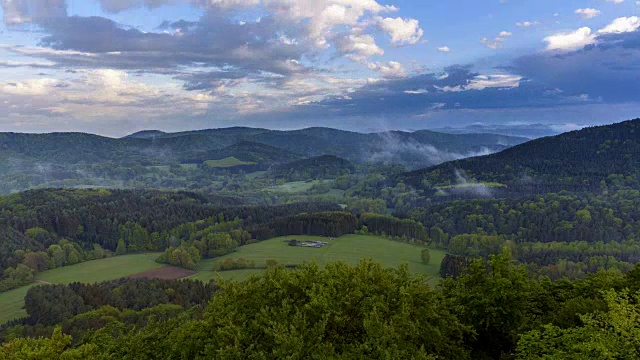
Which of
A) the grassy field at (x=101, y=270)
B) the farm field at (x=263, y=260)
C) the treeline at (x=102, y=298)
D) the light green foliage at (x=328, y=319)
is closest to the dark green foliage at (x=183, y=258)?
the farm field at (x=263, y=260)

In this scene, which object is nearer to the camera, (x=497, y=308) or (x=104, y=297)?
(x=497, y=308)

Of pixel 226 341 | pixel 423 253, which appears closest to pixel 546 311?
pixel 226 341

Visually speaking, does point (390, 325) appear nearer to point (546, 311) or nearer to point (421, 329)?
point (421, 329)

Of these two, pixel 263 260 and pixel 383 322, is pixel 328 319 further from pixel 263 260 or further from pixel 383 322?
pixel 263 260

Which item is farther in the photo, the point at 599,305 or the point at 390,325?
the point at 599,305

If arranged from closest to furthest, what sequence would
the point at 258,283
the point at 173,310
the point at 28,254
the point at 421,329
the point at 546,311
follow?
1. the point at 421,329
2. the point at 258,283
3. the point at 546,311
4. the point at 173,310
5. the point at 28,254

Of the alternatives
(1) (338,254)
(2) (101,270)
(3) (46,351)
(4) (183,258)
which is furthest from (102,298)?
(3) (46,351)
